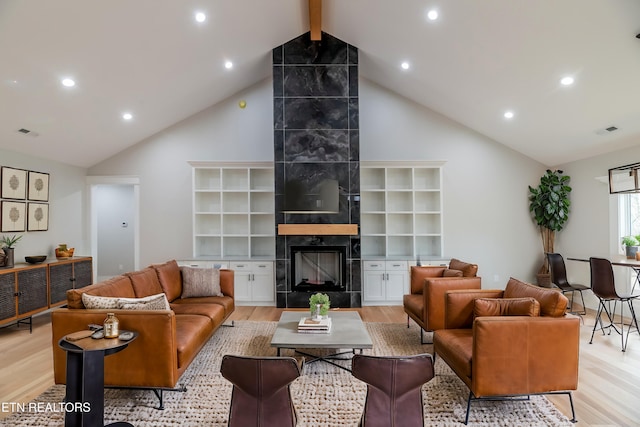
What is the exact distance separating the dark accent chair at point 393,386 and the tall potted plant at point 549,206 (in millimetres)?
5382

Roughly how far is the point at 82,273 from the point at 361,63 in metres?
5.72

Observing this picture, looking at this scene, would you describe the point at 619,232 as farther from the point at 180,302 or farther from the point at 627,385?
the point at 180,302

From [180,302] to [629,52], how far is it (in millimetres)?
5422

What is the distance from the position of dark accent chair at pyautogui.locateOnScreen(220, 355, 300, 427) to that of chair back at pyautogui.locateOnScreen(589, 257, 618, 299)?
4135 millimetres

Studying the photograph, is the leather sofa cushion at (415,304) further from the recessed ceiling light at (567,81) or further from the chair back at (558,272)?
the recessed ceiling light at (567,81)

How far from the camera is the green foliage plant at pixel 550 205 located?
6090mm

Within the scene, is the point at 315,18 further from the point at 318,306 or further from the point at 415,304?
the point at 415,304

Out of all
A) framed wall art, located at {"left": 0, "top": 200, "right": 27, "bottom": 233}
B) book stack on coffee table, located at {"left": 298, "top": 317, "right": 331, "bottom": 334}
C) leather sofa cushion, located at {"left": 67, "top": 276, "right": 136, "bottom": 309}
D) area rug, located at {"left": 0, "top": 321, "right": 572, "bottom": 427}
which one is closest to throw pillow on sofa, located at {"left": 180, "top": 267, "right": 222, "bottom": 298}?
leather sofa cushion, located at {"left": 67, "top": 276, "right": 136, "bottom": 309}

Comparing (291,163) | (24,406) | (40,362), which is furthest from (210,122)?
(24,406)

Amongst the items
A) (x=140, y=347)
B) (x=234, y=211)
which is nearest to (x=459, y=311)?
(x=140, y=347)

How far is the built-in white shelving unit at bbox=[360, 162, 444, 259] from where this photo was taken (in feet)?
21.6

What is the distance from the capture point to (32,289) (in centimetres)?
464

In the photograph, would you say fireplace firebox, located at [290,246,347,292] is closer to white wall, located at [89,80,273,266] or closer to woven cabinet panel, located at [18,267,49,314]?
white wall, located at [89,80,273,266]

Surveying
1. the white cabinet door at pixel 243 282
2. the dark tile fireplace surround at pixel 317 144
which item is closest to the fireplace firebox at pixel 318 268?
the dark tile fireplace surround at pixel 317 144
